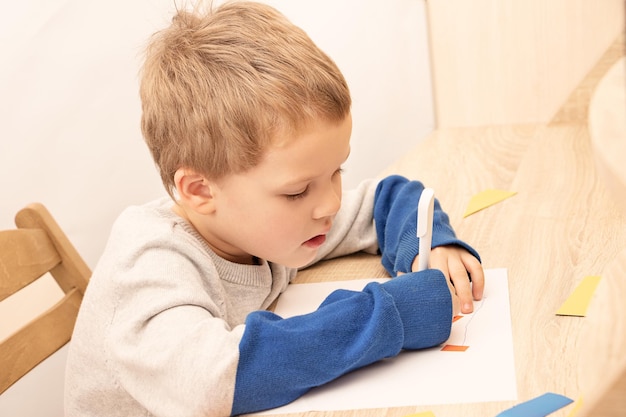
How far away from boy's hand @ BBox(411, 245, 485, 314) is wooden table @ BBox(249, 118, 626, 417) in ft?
0.13

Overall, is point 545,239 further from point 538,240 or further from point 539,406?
point 539,406

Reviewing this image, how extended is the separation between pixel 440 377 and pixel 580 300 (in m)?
0.20

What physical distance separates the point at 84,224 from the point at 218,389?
0.85 meters

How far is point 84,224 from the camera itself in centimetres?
148

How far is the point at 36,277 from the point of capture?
1105 millimetres

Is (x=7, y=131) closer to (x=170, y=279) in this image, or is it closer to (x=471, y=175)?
(x=170, y=279)

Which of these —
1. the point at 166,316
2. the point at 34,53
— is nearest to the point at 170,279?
the point at 166,316

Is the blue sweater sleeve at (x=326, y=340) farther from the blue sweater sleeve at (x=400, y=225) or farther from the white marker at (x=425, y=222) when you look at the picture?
the blue sweater sleeve at (x=400, y=225)

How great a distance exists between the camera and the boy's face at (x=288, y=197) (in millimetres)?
845

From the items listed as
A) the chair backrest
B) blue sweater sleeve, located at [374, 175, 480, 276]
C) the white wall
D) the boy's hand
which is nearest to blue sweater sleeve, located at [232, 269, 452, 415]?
the boy's hand

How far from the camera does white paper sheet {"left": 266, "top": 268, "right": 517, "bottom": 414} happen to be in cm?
69

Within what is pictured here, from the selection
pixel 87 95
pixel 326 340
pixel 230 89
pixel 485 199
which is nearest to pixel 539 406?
pixel 326 340

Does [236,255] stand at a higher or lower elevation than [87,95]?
lower

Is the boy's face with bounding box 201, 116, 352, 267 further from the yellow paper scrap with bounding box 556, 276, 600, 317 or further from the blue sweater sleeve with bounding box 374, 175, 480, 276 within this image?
the yellow paper scrap with bounding box 556, 276, 600, 317
